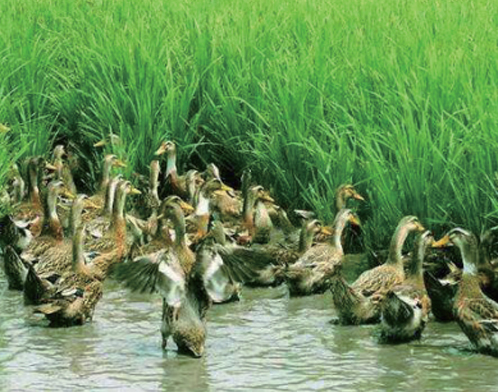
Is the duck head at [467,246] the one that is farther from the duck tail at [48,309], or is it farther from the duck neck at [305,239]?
the duck tail at [48,309]

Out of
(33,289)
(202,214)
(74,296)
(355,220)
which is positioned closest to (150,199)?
(202,214)

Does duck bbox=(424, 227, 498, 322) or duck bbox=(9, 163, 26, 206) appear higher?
duck bbox=(9, 163, 26, 206)

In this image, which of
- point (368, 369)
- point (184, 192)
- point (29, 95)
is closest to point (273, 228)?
point (184, 192)

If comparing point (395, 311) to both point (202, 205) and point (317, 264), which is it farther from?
point (202, 205)

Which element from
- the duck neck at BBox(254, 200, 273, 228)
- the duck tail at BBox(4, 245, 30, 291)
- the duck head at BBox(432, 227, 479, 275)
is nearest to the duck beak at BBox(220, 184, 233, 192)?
the duck neck at BBox(254, 200, 273, 228)

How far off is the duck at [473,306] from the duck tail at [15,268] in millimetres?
2832

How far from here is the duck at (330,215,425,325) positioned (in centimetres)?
876

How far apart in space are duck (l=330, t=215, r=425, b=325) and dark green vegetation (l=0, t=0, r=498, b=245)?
1.33 feet

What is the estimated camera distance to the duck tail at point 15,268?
9812mm

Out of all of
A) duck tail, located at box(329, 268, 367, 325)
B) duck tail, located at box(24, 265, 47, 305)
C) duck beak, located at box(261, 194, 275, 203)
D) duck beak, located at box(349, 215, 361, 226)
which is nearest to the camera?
duck tail, located at box(329, 268, 367, 325)

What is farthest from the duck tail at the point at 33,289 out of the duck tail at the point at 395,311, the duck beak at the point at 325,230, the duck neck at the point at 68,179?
the duck neck at the point at 68,179

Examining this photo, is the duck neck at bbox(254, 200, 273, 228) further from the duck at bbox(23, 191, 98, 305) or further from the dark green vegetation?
the duck at bbox(23, 191, 98, 305)

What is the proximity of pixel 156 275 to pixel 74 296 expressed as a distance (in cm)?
82

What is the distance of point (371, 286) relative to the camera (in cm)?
911
